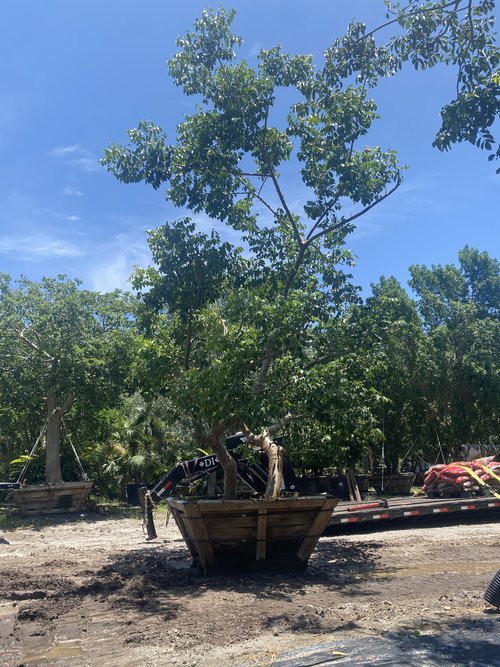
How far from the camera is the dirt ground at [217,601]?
6219 millimetres

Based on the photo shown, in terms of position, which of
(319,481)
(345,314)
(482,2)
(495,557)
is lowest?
(495,557)

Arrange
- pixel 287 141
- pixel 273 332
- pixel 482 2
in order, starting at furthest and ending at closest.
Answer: pixel 287 141, pixel 273 332, pixel 482 2

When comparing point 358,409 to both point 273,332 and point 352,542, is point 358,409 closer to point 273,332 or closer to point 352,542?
point 273,332

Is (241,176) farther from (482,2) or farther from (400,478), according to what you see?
(400,478)

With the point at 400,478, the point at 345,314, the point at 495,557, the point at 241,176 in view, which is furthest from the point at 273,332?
the point at 400,478

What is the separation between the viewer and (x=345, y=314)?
1048 centimetres

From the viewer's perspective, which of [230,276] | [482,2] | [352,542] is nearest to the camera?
[482,2]

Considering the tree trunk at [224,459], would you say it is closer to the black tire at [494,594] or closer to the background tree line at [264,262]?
the background tree line at [264,262]

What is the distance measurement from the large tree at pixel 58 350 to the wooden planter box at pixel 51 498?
3.37 feet

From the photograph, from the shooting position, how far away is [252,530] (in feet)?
30.6

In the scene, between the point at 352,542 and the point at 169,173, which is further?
the point at 352,542

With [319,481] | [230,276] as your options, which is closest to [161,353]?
[230,276]

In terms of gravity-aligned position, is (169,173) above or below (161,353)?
above

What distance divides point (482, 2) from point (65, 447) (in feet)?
78.4
